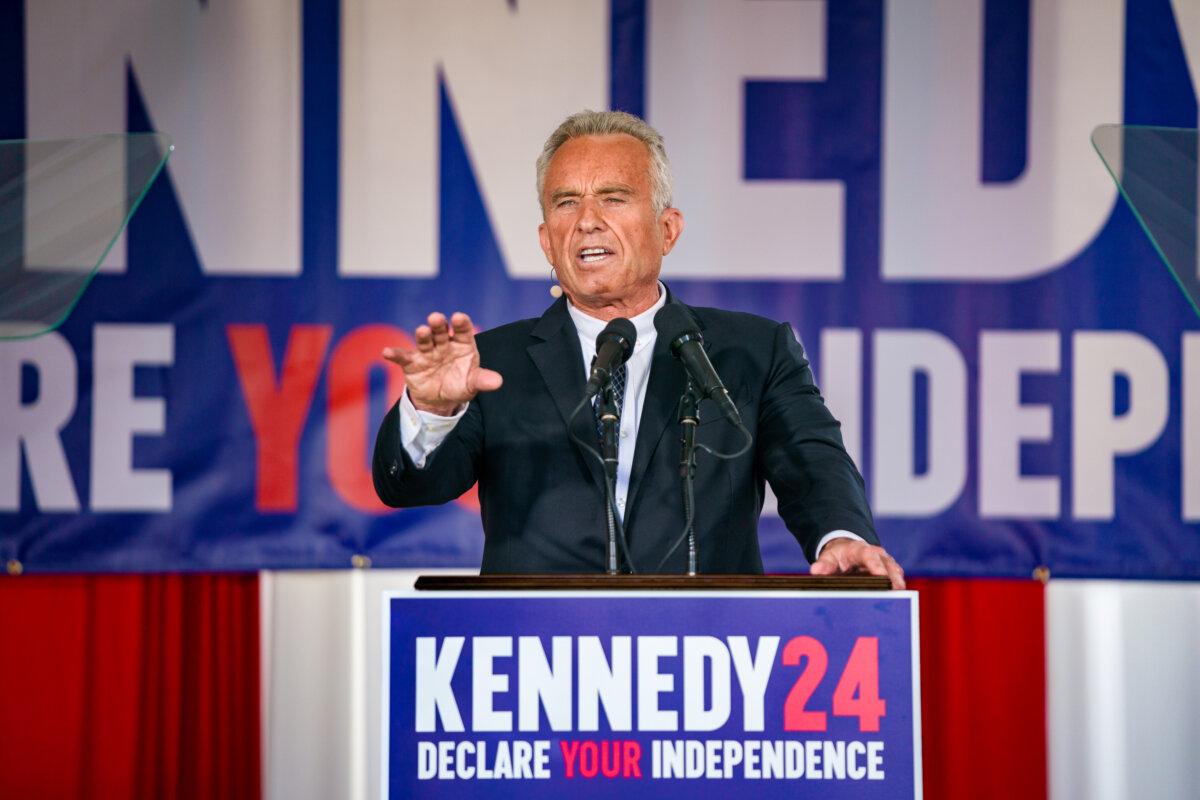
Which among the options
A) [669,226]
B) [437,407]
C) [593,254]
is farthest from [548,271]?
[437,407]

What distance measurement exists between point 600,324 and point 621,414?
0.23 meters

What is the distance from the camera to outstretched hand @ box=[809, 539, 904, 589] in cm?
159

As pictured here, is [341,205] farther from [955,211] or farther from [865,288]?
[955,211]

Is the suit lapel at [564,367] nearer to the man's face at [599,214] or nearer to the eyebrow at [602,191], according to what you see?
the man's face at [599,214]

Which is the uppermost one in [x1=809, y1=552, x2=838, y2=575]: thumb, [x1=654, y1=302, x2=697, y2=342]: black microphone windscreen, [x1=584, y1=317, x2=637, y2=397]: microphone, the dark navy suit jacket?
[x1=654, y1=302, x2=697, y2=342]: black microphone windscreen

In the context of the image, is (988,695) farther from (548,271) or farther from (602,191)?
(602,191)

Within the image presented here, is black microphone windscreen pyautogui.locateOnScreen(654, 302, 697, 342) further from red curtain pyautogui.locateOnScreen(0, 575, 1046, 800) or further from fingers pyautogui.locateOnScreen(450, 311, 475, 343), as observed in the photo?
red curtain pyautogui.locateOnScreen(0, 575, 1046, 800)

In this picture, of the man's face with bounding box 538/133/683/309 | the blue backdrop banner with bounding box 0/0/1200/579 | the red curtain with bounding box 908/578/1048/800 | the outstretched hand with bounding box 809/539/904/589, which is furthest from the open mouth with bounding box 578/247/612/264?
the red curtain with bounding box 908/578/1048/800

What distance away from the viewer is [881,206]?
340 centimetres

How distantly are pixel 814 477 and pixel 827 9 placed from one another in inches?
76.3

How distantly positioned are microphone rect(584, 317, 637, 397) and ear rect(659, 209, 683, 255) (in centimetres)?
60

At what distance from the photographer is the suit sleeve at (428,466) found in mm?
1803

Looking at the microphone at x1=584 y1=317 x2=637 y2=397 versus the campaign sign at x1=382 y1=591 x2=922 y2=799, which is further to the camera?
the microphone at x1=584 y1=317 x2=637 y2=397

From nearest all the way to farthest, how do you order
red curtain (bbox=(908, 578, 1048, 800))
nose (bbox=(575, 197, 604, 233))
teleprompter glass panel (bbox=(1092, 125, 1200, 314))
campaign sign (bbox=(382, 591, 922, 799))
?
campaign sign (bbox=(382, 591, 922, 799)) → nose (bbox=(575, 197, 604, 233)) → teleprompter glass panel (bbox=(1092, 125, 1200, 314)) → red curtain (bbox=(908, 578, 1048, 800))
